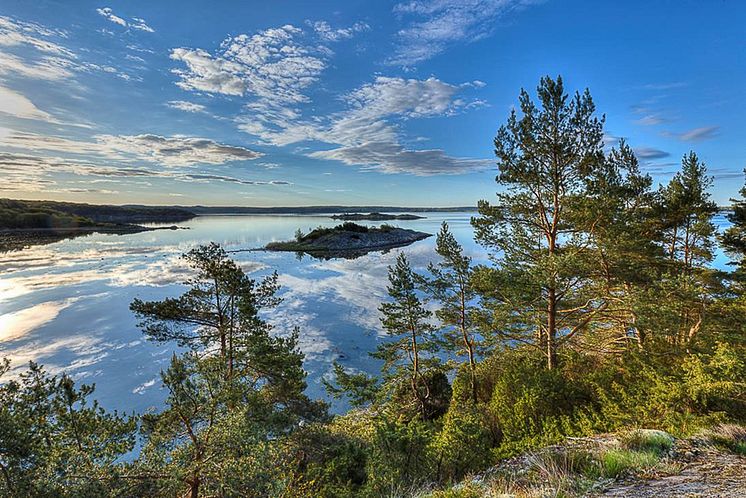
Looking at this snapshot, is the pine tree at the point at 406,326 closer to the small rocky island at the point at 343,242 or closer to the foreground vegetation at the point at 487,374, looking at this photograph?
the foreground vegetation at the point at 487,374

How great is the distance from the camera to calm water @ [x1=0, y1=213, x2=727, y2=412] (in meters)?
15.6

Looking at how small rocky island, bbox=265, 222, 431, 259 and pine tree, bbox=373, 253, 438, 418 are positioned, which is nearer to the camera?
pine tree, bbox=373, 253, 438, 418

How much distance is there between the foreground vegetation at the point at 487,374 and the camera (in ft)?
17.7

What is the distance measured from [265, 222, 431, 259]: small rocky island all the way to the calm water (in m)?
11.7

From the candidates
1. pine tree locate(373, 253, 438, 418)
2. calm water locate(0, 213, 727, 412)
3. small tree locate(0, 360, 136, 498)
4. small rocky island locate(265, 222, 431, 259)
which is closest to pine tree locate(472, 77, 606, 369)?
pine tree locate(373, 253, 438, 418)

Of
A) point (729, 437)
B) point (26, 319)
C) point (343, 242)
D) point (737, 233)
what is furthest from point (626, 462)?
point (343, 242)

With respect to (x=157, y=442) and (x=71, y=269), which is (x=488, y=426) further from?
(x=71, y=269)

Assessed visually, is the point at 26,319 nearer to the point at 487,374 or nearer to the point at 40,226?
the point at 487,374

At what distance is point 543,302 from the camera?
1381 cm

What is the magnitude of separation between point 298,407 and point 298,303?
15533 millimetres

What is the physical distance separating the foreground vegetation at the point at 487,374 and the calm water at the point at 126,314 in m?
3.88

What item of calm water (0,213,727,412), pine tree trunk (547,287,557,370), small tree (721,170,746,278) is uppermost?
small tree (721,170,746,278)

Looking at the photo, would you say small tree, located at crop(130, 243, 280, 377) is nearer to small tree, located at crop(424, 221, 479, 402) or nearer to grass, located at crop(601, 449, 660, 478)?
small tree, located at crop(424, 221, 479, 402)

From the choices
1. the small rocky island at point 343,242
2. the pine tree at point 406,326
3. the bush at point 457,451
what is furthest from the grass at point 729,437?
the small rocky island at point 343,242
